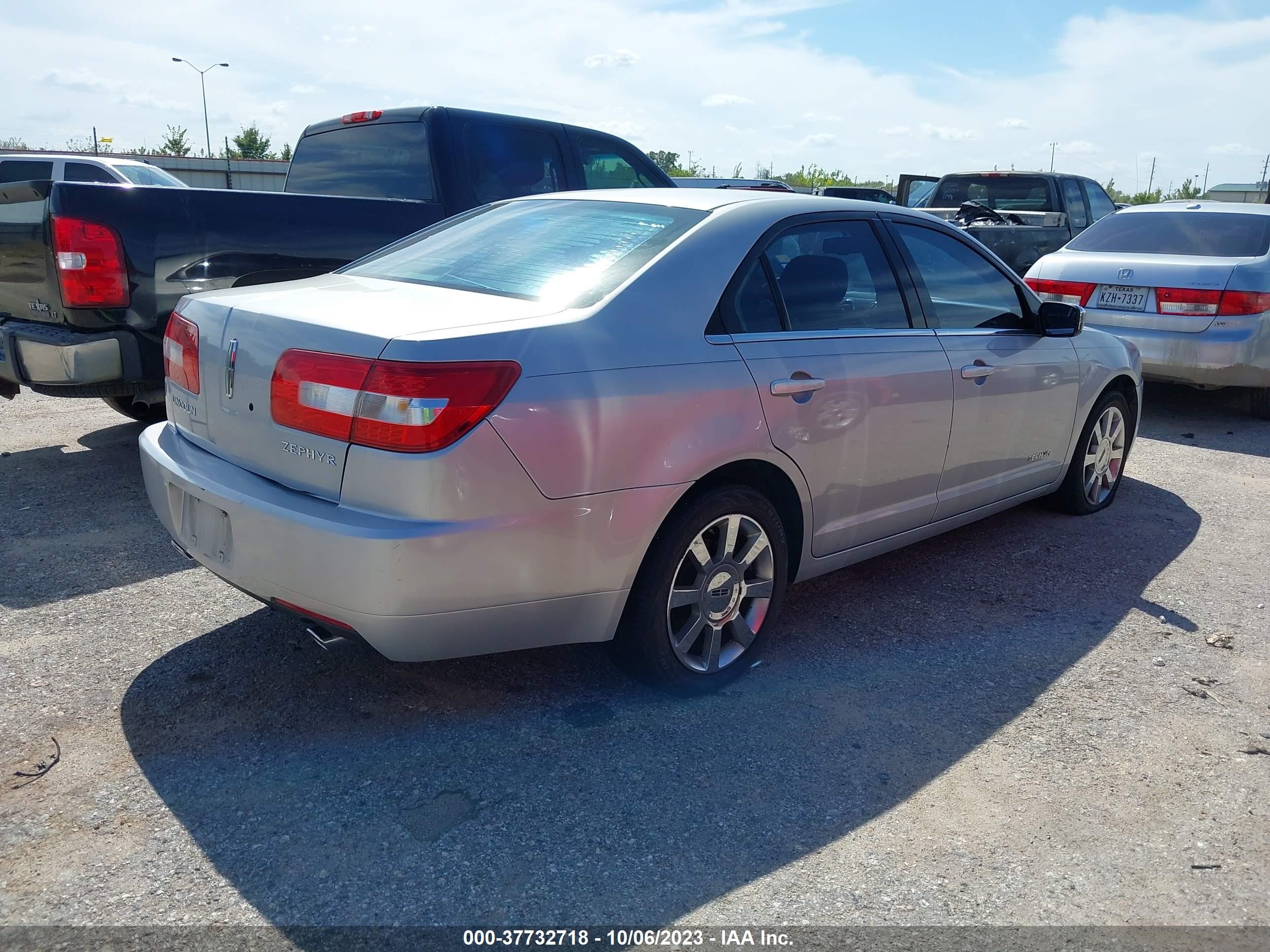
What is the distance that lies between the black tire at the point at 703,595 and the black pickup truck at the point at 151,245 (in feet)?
9.92

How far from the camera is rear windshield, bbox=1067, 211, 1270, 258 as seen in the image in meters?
7.98

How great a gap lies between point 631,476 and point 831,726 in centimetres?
105

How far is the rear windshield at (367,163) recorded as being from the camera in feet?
20.7

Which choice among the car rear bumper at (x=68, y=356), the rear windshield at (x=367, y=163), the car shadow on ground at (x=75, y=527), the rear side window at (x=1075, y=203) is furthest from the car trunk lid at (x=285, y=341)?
the rear side window at (x=1075, y=203)

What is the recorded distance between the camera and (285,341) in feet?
9.53

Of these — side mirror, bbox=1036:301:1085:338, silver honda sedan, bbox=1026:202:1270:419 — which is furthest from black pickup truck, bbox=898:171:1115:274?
side mirror, bbox=1036:301:1085:338

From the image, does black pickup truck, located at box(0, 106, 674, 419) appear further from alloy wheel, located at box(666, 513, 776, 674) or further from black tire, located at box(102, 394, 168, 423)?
alloy wheel, located at box(666, 513, 776, 674)

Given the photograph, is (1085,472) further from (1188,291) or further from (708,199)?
(1188,291)

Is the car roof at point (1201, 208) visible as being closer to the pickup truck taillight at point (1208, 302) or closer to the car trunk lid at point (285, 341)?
the pickup truck taillight at point (1208, 302)

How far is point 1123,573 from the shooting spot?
188 inches

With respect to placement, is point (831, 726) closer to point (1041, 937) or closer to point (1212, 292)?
point (1041, 937)

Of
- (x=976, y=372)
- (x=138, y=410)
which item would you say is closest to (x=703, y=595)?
(x=976, y=372)

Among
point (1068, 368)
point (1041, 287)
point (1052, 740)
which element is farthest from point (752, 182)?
point (1052, 740)

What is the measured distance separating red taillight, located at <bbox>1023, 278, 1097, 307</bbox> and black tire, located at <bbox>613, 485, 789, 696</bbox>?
545 cm
